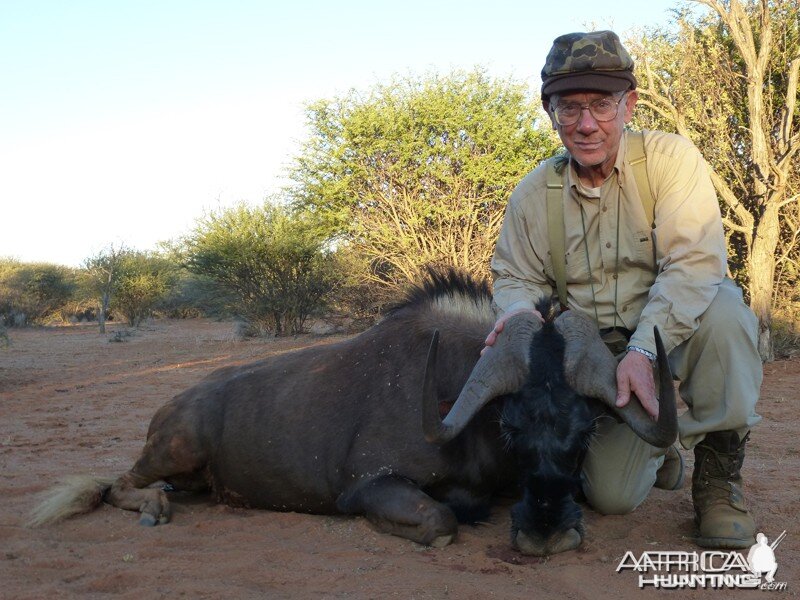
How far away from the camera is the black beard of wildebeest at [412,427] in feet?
11.5

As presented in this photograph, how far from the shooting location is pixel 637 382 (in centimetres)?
343

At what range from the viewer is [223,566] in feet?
11.8

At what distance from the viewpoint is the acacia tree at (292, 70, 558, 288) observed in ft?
61.7

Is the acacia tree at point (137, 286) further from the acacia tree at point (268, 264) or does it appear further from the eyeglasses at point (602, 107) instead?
the eyeglasses at point (602, 107)

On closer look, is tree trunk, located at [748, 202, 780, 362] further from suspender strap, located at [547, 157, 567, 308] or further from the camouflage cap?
the camouflage cap

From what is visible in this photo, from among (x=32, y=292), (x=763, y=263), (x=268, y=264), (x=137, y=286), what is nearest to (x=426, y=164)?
(x=268, y=264)

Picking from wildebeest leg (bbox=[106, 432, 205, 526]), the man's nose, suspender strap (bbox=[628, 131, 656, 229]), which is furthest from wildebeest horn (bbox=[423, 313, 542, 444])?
wildebeest leg (bbox=[106, 432, 205, 526])

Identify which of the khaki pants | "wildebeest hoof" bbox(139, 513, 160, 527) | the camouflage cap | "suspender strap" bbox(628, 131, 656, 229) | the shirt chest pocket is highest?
the camouflage cap

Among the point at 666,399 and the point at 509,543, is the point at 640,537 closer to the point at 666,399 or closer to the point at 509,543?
the point at 509,543

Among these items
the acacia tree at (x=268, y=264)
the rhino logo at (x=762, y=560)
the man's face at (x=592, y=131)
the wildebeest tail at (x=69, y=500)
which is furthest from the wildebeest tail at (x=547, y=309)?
the acacia tree at (x=268, y=264)

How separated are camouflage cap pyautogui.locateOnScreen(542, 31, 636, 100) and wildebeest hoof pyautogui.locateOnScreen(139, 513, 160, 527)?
10.7 ft

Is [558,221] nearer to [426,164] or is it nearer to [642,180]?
[642,180]

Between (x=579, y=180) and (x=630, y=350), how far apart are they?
1.14 m

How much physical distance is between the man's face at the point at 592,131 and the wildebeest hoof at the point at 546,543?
1.88m
